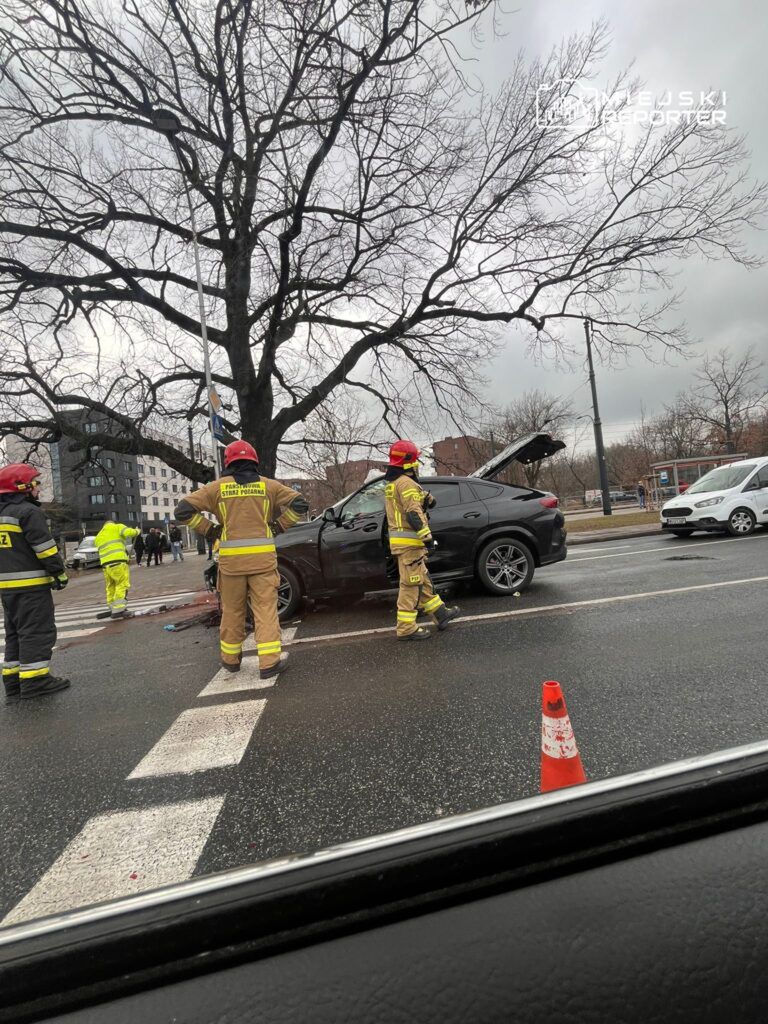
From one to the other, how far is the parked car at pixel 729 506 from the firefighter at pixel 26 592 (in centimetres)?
Answer: 1240

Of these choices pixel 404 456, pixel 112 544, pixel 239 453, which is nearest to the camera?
pixel 239 453

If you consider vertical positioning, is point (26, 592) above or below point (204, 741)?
Answer: above

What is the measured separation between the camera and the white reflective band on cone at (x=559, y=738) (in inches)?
85.1

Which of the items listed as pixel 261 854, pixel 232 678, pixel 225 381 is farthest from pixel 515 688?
pixel 225 381

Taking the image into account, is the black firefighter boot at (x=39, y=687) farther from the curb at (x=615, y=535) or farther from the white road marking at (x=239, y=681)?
the curb at (x=615, y=535)

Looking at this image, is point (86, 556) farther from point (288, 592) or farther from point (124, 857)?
point (124, 857)

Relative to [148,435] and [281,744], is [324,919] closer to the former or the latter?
[281,744]

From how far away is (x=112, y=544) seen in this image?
960 cm

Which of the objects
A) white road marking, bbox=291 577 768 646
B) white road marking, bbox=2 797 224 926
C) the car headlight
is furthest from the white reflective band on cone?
the car headlight

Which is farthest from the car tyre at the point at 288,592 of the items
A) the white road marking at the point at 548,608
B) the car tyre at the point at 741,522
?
the car tyre at the point at 741,522

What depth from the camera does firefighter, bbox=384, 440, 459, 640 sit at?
551cm

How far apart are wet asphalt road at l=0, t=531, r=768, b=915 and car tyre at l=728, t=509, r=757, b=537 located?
6634mm

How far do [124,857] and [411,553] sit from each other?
3.78 m

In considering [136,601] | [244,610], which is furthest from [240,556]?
[136,601]
